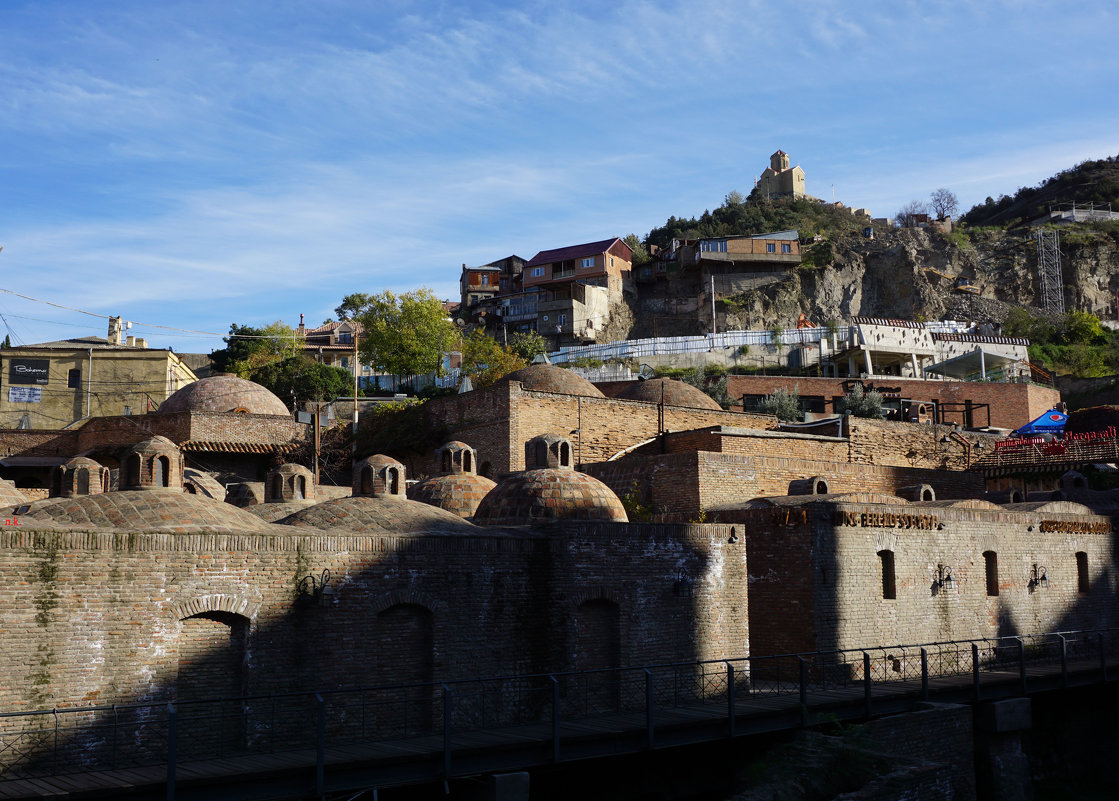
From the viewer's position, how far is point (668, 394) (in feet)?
125

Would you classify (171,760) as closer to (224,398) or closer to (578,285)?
(224,398)

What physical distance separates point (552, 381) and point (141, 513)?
21.0 m

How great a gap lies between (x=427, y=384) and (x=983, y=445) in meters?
25.3

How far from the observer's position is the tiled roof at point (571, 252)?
78012 mm

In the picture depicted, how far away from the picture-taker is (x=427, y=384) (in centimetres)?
5284

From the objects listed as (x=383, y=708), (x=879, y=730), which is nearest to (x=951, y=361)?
(x=879, y=730)

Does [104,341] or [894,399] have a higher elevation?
[104,341]

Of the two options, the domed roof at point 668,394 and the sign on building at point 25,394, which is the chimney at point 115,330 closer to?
the sign on building at point 25,394

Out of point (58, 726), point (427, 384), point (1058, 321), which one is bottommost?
point (58, 726)

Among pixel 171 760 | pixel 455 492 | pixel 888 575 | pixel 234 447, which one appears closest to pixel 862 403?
pixel 888 575

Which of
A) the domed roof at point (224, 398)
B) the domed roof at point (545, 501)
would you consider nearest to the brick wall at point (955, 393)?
the domed roof at point (224, 398)

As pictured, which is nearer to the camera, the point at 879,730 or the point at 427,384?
the point at 879,730

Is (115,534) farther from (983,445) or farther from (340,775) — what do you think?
(983,445)

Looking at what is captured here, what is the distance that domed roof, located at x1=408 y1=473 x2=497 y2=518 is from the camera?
2348 cm
